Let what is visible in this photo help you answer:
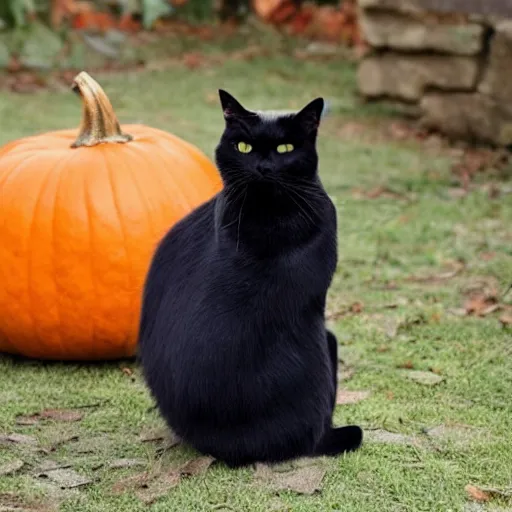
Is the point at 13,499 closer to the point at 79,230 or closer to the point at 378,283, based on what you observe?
the point at 79,230

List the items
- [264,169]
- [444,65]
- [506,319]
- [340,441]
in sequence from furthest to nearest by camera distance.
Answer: [444,65] < [506,319] < [340,441] < [264,169]

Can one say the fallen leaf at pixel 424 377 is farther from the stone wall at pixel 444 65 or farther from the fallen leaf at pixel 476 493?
the stone wall at pixel 444 65

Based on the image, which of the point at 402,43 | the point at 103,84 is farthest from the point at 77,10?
the point at 402,43

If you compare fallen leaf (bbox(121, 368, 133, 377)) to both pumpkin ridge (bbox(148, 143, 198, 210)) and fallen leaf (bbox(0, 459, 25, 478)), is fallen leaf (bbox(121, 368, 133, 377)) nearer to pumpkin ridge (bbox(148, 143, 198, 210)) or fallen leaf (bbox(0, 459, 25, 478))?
pumpkin ridge (bbox(148, 143, 198, 210))

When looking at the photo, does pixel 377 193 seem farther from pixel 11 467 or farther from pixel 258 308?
pixel 11 467

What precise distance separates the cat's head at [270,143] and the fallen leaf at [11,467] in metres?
0.96

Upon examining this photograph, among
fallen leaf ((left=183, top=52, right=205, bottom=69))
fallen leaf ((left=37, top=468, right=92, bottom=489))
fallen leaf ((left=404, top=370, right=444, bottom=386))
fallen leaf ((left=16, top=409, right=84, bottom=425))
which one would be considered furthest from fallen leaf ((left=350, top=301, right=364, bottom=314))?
fallen leaf ((left=183, top=52, right=205, bottom=69))

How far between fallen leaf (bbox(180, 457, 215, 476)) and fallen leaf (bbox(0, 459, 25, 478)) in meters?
0.44

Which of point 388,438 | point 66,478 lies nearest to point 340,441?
point 388,438

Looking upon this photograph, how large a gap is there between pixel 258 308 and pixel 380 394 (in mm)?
911

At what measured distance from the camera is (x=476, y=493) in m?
2.61

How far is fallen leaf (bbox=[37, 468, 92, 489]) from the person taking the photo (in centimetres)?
268

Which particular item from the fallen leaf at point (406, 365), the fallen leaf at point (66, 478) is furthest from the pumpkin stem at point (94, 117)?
the fallen leaf at point (66, 478)

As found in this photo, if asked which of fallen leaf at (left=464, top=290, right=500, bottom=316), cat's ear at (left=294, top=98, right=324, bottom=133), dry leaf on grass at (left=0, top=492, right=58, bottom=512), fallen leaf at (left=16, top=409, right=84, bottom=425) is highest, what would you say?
cat's ear at (left=294, top=98, right=324, bottom=133)
